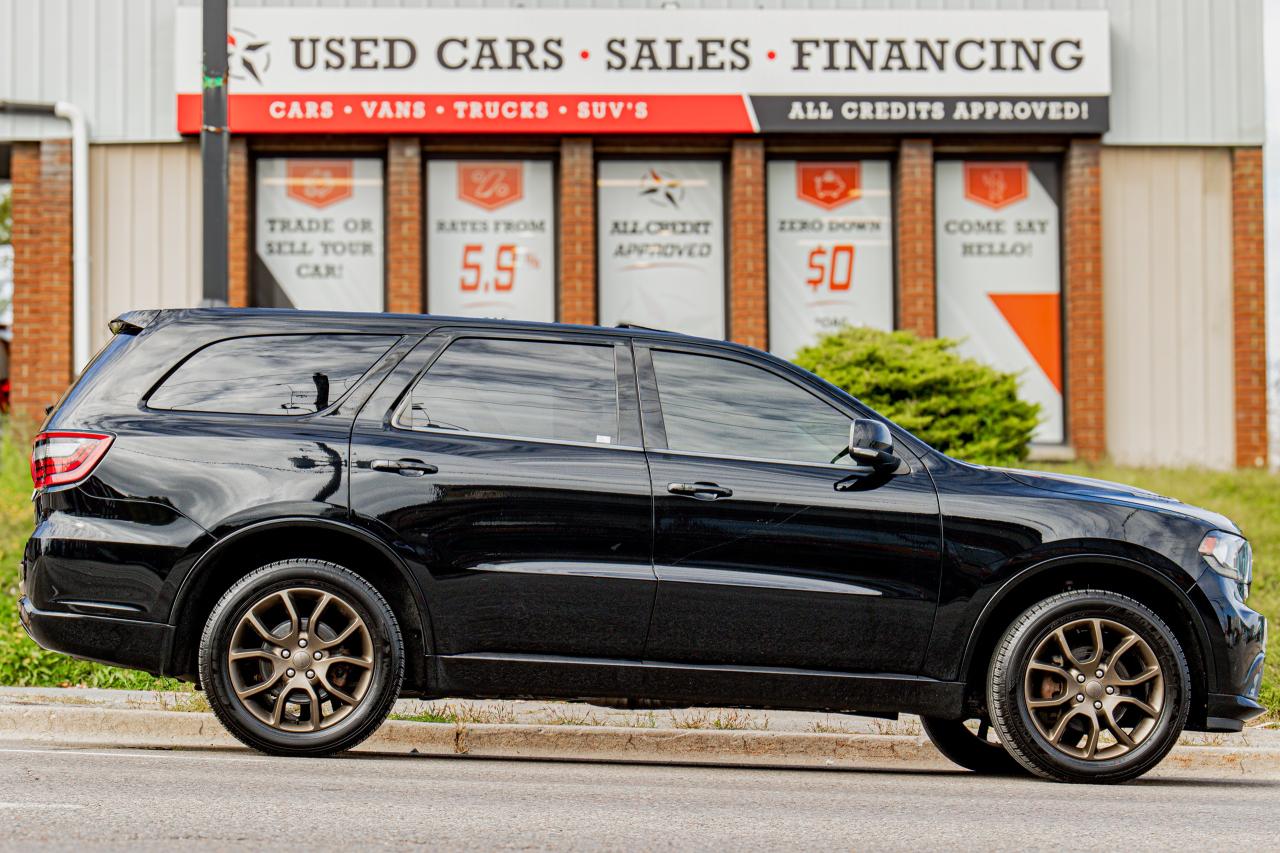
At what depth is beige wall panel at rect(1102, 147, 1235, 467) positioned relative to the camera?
16.6m

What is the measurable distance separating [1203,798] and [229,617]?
12.8 feet

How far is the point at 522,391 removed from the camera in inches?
252

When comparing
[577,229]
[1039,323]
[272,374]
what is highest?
[577,229]

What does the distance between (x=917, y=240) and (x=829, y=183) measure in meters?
1.16

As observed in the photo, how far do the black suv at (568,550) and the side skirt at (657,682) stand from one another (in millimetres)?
12

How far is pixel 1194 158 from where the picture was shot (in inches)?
660

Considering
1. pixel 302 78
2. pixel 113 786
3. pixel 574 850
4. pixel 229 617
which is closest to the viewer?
pixel 574 850

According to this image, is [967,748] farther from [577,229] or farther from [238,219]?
[238,219]

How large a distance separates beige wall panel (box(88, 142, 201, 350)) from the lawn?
92.6 inches

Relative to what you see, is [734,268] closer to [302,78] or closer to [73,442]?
[302,78]

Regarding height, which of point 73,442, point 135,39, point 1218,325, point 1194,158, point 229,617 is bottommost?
point 229,617

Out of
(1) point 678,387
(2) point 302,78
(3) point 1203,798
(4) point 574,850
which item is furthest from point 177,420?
(2) point 302,78

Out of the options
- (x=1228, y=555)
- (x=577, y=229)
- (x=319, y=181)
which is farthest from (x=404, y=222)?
(x=1228, y=555)

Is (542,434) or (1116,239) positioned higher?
(1116,239)
